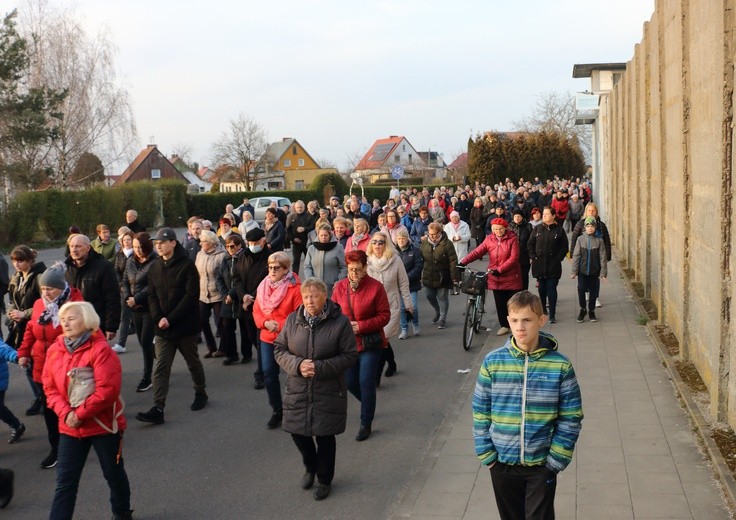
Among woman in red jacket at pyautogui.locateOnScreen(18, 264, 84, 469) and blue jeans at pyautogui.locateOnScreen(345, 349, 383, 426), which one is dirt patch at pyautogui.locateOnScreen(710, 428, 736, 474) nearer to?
blue jeans at pyautogui.locateOnScreen(345, 349, 383, 426)

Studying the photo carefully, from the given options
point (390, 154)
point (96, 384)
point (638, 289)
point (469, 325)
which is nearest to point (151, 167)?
point (390, 154)

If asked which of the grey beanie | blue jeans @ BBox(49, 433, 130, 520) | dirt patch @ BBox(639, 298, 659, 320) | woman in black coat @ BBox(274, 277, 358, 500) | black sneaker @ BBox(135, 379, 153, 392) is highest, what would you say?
the grey beanie

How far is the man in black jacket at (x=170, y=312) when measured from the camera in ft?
28.9

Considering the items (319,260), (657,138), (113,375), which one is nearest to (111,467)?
(113,375)

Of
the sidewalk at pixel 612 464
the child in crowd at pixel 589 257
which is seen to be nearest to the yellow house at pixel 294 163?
the child in crowd at pixel 589 257

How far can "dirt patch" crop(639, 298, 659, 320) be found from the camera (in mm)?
13281

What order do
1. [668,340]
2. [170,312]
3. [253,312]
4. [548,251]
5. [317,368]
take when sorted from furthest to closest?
1. [548,251]
2. [668,340]
3. [170,312]
4. [253,312]
5. [317,368]

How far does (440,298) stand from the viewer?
14.0 meters

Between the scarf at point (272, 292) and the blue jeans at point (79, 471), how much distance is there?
2431mm

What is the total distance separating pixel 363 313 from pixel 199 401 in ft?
8.43

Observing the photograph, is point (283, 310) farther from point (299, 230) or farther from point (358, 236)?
point (299, 230)

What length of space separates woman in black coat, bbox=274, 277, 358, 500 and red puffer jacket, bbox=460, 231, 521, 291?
6.17 meters

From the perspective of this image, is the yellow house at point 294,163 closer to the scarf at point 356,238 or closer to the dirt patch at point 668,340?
the scarf at point 356,238

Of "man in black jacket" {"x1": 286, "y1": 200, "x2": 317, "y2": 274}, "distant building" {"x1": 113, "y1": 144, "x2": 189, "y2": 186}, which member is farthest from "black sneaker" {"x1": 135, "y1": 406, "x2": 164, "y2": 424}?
"distant building" {"x1": 113, "y1": 144, "x2": 189, "y2": 186}
